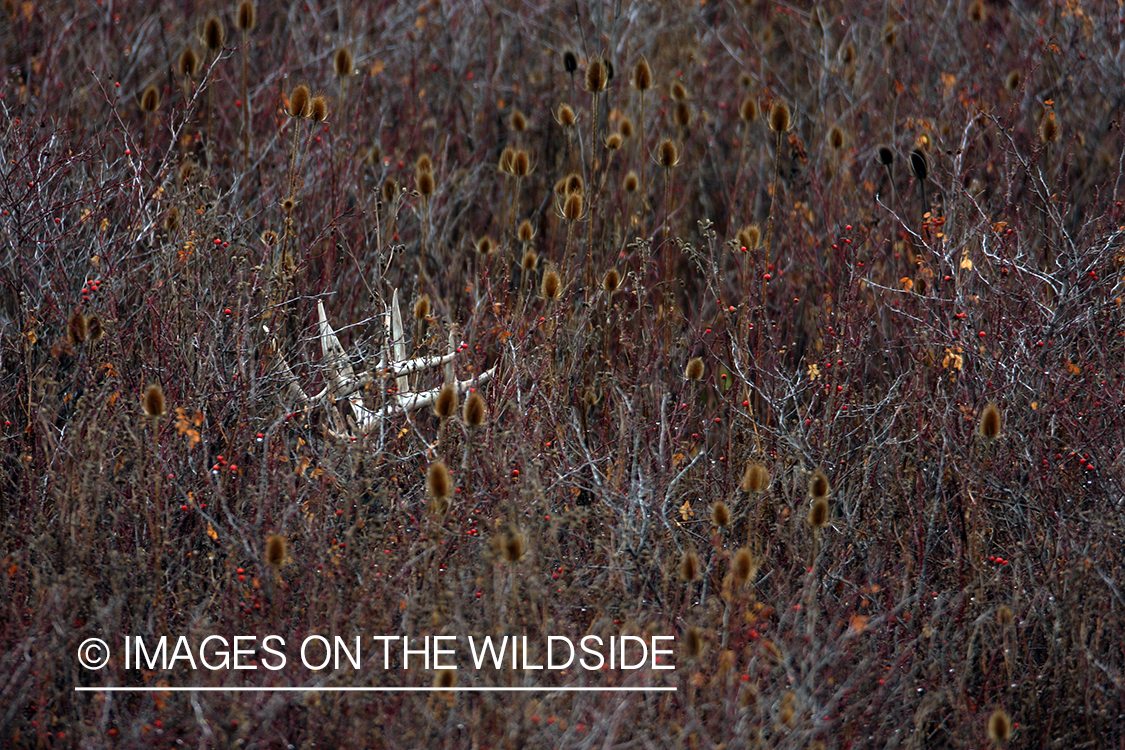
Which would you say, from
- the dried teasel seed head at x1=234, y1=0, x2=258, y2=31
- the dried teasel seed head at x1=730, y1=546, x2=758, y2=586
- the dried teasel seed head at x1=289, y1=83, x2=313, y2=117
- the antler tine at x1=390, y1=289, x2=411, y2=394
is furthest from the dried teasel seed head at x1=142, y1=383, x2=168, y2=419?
the dried teasel seed head at x1=234, y1=0, x2=258, y2=31

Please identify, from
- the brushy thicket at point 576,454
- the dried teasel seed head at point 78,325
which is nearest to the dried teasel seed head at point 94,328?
the brushy thicket at point 576,454

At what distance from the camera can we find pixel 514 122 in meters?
4.58

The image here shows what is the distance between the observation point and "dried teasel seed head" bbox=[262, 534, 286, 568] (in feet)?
7.60

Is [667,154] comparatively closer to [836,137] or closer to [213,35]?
[836,137]

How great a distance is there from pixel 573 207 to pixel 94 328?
1515mm

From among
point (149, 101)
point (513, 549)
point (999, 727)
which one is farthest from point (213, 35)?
point (999, 727)

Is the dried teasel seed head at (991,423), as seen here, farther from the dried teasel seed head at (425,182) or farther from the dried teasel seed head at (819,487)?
the dried teasel seed head at (425,182)

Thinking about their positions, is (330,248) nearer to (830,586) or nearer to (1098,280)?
(830,586)

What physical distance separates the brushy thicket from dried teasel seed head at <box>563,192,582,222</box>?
0.01m

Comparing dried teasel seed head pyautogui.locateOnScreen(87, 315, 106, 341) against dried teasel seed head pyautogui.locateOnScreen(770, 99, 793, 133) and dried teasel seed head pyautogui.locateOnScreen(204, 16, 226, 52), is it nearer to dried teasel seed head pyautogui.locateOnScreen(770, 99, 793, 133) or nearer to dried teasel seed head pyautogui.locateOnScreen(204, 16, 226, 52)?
dried teasel seed head pyautogui.locateOnScreen(204, 16, 226, 52)

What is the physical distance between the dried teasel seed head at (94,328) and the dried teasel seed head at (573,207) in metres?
1.46

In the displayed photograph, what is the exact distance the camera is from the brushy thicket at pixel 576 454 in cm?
233

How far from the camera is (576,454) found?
3094mm

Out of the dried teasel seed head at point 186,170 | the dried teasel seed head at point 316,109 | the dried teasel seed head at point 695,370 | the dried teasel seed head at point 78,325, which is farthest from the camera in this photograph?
the dried teasel seed head at point 186,170
